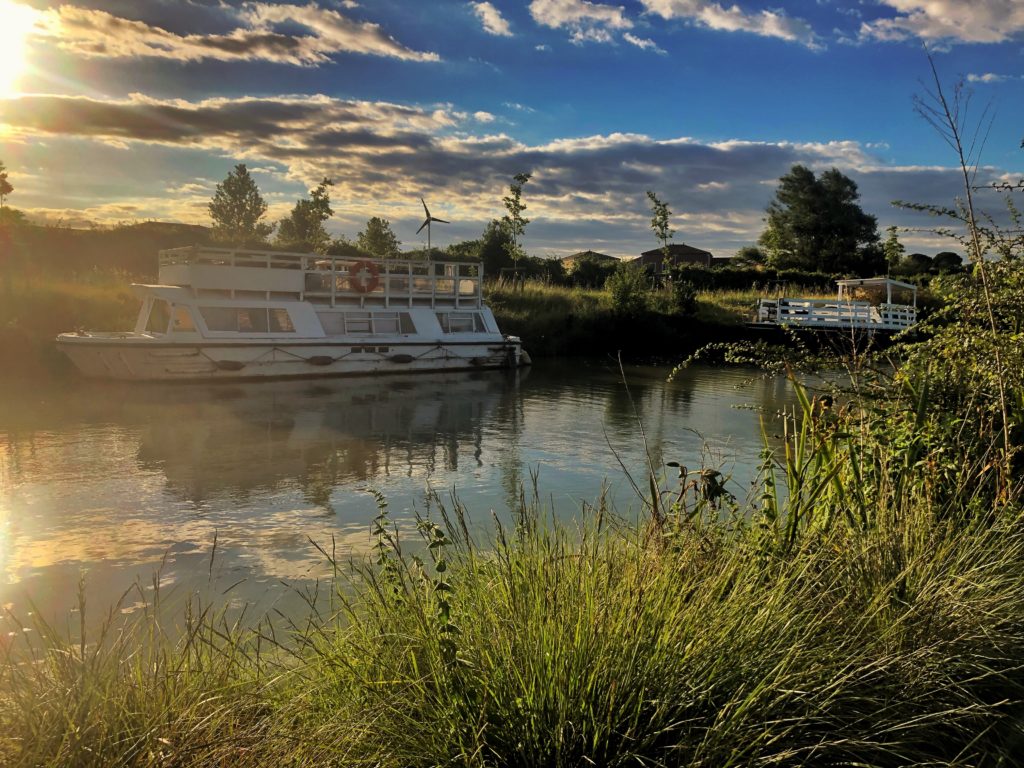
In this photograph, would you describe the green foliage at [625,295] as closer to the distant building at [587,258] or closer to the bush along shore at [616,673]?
the distant building at [587,258]

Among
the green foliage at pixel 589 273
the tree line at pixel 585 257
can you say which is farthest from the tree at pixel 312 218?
the green foliage at pixel 589 273

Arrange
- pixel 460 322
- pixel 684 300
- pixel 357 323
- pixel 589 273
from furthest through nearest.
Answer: pixel 589 273, pixel 684 300, pixel 460 322, pixel 357 323

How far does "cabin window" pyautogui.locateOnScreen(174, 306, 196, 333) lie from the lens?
18781mm

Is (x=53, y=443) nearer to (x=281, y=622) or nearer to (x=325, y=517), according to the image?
(x=325, y=517)

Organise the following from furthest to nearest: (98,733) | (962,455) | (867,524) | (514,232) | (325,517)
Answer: (514,232) → (325,517) → (962,455) → (867,524) → (98,733)

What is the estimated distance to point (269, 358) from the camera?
64.8 feet

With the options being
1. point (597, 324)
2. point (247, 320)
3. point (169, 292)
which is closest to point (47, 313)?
point (169, 292)

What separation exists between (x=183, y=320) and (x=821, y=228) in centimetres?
5139

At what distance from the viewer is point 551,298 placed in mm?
32406

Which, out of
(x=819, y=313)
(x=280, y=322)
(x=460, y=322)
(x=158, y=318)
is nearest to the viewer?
(x=158, y=318)

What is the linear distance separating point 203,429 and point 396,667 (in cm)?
1181

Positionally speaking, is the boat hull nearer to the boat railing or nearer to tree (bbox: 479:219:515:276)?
the boat railing

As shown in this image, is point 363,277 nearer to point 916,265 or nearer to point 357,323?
point 357,323

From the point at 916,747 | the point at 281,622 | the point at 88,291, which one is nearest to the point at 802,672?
the point at 916,747
